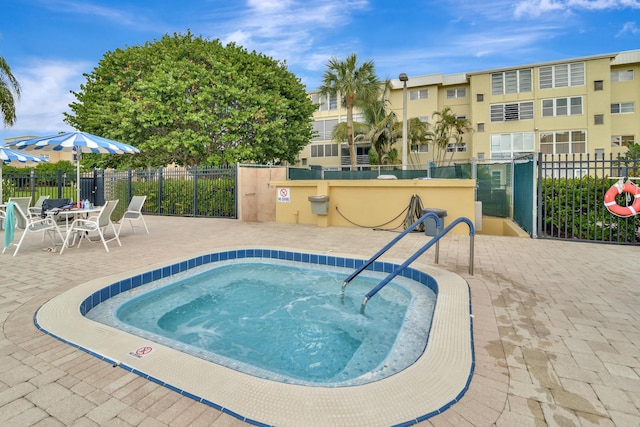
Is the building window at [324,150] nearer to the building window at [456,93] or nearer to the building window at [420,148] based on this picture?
the building window at [420,148]

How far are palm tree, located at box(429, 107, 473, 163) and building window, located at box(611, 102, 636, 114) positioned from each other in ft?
30.9

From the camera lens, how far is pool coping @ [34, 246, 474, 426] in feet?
5.95

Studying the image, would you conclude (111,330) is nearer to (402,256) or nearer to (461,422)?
(461,422)

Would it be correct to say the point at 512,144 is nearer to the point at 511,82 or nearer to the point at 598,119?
the point at 511,82

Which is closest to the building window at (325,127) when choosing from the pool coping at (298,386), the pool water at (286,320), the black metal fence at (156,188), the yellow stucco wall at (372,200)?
the black metal fence at (156,188)

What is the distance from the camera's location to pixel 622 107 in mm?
23766

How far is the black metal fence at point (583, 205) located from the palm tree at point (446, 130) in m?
18.0

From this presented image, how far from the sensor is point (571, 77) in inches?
936

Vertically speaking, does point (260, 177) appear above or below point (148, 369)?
above

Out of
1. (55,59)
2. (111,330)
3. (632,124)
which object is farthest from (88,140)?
(632,124)

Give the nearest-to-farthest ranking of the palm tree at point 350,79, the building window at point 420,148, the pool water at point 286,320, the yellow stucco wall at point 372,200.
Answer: the pool water at point 286,320 → the yellow stucco wall at point 372,200 → the palm tree at point 350,79 → the building window at point 420,148

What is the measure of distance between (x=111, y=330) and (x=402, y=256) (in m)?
4.46

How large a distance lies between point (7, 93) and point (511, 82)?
104 ft

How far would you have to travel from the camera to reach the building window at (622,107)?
77.5 feet
